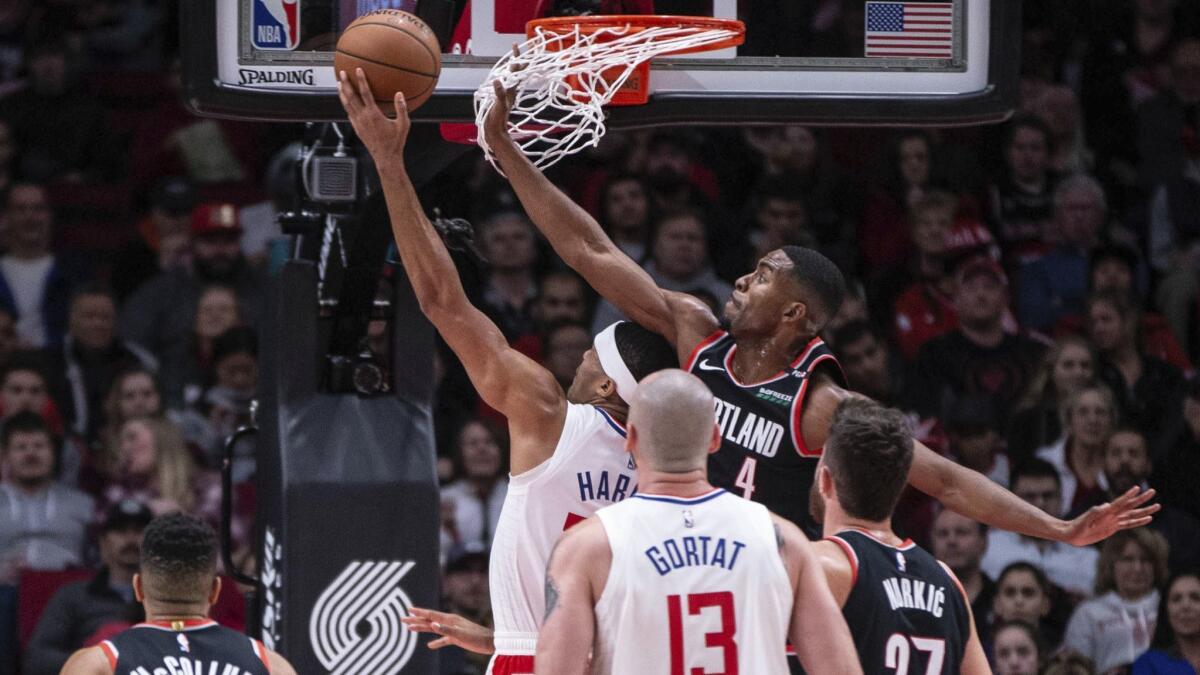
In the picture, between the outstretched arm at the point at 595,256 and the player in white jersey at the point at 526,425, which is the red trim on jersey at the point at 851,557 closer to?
the player in white jersey at the point at 526,425

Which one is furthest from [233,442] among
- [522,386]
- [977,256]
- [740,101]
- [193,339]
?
[977,256]

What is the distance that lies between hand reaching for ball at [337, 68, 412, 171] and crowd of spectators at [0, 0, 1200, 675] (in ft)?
10.5

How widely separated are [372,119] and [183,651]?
153 centimetres

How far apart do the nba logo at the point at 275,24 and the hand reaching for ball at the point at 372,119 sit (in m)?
0.51

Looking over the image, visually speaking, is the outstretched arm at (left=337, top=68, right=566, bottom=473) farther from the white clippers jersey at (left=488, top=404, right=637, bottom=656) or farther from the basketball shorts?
the basketball shorts

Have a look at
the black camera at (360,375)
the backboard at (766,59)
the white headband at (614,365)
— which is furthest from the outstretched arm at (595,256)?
the black camera at (360,375)

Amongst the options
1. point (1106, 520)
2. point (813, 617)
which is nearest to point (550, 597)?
point (813, 617)

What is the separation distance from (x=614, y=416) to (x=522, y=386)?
38 centimetres

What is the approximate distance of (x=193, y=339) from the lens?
9969mm

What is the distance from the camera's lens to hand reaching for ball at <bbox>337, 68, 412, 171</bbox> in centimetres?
516

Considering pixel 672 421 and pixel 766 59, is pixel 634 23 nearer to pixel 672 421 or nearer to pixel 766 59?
pixel 766 59

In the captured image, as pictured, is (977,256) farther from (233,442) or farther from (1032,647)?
(233,442)

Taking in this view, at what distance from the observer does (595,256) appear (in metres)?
5.80

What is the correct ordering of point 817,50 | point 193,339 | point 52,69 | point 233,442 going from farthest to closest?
point 52,69, point 193,339, point 233,442, point 817,50
